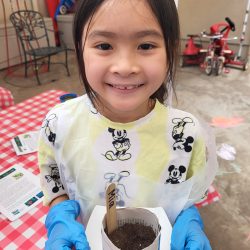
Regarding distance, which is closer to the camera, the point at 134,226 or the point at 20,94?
the point at 134,226

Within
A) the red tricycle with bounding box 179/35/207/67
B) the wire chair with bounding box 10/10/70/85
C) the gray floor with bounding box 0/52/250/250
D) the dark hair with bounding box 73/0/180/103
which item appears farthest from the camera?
the red tricycle with bounding box 179/35/207/67

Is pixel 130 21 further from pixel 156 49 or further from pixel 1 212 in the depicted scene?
pixel 1 212

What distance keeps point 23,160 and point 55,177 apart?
34 cm

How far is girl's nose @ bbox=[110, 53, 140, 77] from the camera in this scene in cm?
52

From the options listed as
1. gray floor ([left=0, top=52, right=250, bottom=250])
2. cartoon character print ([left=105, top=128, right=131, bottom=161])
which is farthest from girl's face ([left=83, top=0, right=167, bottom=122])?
gray floor ([left=0, top=52, right=250, bottom=250])

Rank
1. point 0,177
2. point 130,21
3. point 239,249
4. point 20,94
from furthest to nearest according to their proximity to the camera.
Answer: point 20,94
point 239,249
point 0,177
point 130,21

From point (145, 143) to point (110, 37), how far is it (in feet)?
1.00

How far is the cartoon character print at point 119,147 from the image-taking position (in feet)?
2.35

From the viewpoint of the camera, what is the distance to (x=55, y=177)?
2.54ft

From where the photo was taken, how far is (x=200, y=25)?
4078 mm

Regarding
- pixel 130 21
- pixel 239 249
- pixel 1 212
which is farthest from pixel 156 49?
pixel 239 249

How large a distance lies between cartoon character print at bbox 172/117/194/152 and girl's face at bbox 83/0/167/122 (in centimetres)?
17

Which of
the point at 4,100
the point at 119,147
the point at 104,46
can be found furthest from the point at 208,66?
the point at 104,46

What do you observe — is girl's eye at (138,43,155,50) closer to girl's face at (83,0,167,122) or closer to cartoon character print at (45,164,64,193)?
girl's face at (83,0,167,122)
